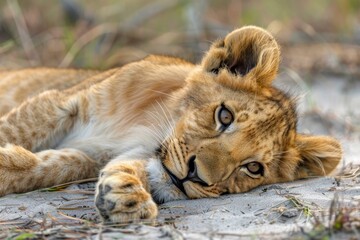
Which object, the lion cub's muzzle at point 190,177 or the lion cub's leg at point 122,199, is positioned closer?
the lion cub's leg at point 122,199

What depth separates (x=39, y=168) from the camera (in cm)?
414

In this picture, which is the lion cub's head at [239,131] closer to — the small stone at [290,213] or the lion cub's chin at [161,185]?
the lion cub's chin at [161,185]

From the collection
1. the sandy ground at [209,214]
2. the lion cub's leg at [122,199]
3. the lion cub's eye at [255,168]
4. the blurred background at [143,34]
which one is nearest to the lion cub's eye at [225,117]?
the lion cub's eye at [255,168]

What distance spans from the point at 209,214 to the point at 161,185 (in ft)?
1.39

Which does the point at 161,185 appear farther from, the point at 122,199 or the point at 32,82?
the point at 32,82

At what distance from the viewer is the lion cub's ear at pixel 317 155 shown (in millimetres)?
4391

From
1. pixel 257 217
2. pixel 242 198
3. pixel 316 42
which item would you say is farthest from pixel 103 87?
pixel 316 42

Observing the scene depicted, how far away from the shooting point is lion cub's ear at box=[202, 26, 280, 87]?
13.6 ft

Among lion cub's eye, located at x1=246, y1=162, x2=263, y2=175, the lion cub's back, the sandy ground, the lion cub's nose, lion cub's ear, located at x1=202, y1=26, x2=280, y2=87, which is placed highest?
lion cub's ear, located at x1=202, y1=26, x2=280, y2=87

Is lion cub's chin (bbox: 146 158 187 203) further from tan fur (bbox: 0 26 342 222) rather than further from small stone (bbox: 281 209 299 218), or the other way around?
small stone (bbox: 281 209 299 218)

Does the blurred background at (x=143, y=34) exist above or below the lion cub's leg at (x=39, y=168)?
above

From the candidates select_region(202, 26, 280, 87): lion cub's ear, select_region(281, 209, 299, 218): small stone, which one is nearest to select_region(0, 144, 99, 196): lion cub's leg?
select_region(202, 26, 280, 87): lion cub's ear

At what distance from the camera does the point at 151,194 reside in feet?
12.1

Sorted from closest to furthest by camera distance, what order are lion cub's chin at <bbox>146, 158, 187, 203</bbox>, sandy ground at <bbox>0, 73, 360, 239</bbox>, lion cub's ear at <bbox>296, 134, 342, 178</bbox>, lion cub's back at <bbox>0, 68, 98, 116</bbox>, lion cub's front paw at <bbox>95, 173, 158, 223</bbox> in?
sandy ground at <bbox>0, 73, 360, 239</bbox> → lion cub's front paw at <bbox>95, 173, 158, 223</bbox> → lion cub's chin at <bbox>146, 158, 187, 203</bbox> → lion cub's ear at <bbox>296, 134, 342, 178</bbox> → lion cub's back at <bbox>0, 68, 98, 116</bbox>
